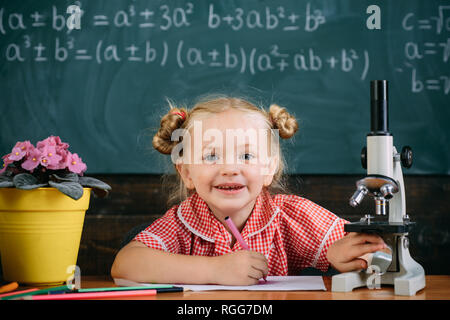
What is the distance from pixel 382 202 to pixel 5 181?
2.41 ft

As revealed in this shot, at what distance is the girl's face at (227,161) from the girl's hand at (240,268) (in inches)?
7.9

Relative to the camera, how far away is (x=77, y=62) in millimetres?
2633

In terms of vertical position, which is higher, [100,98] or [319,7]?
[319,7]

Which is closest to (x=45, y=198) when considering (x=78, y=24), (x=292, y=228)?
(x=292, y=228)

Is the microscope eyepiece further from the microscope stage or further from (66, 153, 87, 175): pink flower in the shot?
(66, 153, 87, 175): pink flower

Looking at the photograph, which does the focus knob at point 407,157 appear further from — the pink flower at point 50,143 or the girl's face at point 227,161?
Answer: the pink flower at point 50,143

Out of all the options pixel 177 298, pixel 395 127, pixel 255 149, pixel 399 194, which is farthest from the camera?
pixel 395 127

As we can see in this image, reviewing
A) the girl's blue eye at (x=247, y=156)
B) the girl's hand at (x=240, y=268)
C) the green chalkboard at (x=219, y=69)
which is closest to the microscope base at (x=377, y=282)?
the girl's hand at (x=240, y=268)

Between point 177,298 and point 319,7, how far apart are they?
6.39ft

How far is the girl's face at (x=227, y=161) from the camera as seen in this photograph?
1.33 metres

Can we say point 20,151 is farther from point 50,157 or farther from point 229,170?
point 229,170

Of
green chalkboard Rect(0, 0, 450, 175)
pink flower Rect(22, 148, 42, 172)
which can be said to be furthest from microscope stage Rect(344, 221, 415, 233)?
green chalkboard Rect(0, 0, 450, 175)

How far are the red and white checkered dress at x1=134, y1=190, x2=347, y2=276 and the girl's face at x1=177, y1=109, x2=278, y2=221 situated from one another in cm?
4

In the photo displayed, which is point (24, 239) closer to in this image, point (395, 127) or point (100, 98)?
point (100, 98)
